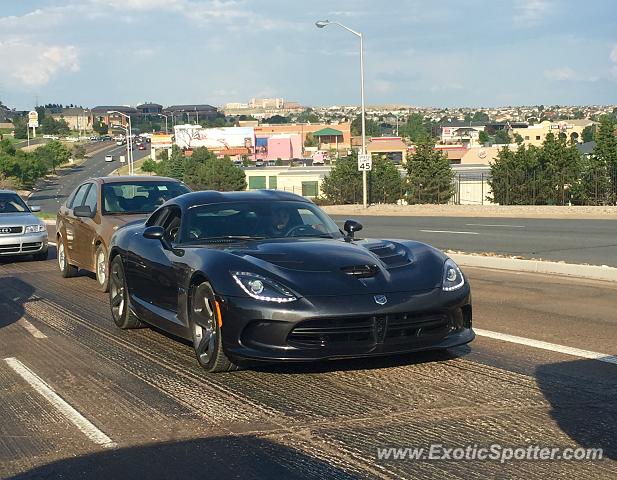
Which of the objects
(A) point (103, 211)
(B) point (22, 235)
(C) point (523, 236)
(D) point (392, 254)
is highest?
(D) point (392, 254)

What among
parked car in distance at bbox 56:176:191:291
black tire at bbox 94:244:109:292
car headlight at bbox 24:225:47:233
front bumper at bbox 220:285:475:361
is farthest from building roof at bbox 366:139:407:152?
front bumper at bbox 220:285:475:361

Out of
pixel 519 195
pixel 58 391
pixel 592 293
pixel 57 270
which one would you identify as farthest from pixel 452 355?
pixel 519 195

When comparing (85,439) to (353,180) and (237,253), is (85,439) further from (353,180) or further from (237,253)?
(353,180)

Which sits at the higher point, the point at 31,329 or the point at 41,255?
the point at 31,329

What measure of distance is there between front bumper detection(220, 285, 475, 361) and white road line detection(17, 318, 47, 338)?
11.2 ft

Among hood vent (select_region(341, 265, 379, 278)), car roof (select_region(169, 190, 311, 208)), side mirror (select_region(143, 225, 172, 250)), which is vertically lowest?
hood vent (select_region(341, 265, 379, 278))

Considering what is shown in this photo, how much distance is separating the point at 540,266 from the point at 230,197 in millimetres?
6649

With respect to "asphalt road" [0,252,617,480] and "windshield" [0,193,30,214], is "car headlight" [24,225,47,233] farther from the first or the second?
"asphalt road" [0,252,617,480]

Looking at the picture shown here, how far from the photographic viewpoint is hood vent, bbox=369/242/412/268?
7367mm

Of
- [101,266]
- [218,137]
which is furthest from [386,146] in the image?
[101,266]

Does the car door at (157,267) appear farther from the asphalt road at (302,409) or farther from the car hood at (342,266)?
the car hood at (342,266)

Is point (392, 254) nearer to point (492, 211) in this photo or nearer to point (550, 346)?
point (550, 346)

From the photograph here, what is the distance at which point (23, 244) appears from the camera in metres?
17.8

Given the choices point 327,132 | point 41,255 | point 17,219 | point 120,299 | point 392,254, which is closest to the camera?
point 392,254
